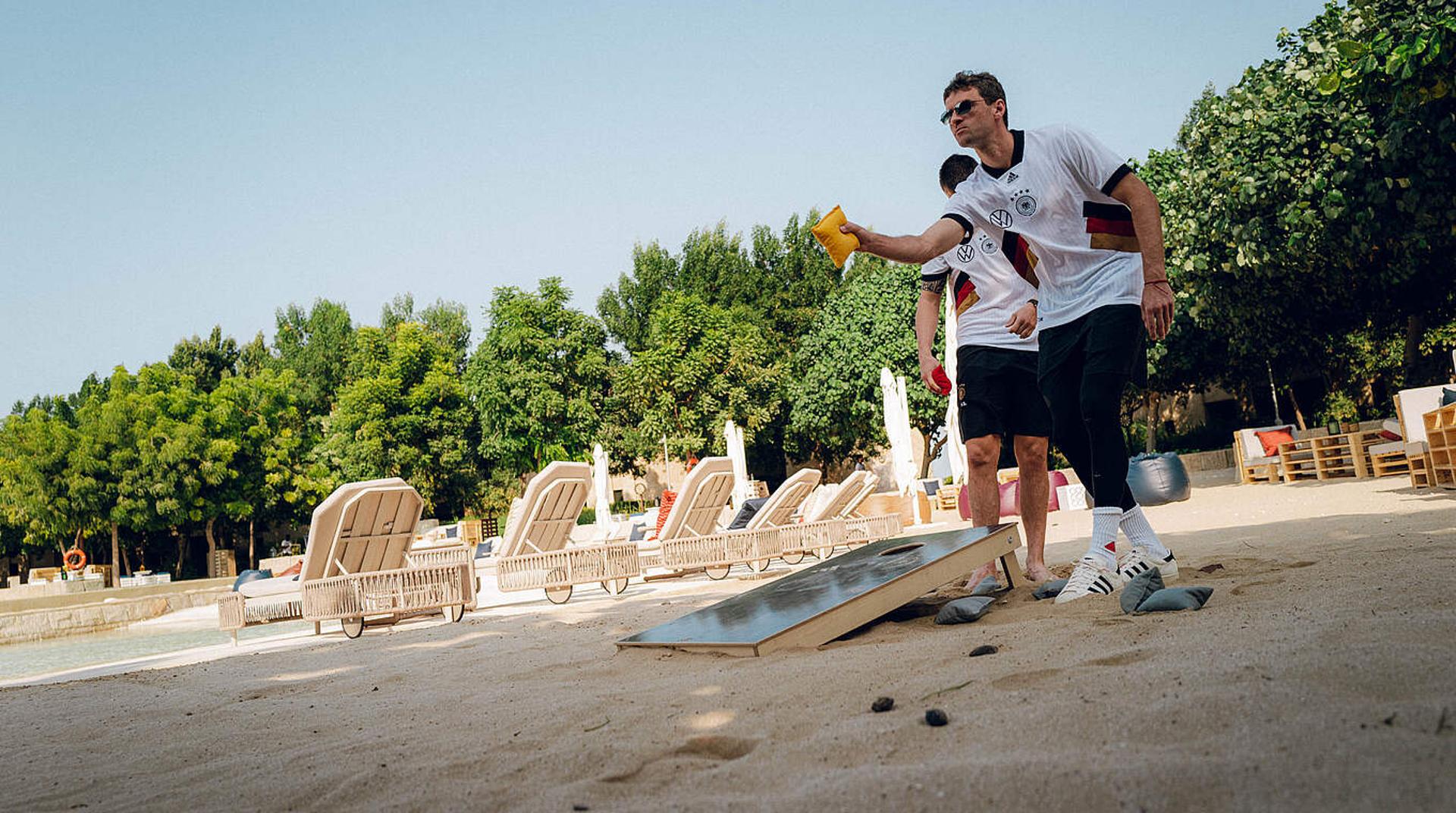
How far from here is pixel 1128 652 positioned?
2426mm

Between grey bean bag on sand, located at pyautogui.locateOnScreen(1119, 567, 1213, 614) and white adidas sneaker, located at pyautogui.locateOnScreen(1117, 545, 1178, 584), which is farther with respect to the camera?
white adidas sneaker, located at pyautogui.locateOnScreen(1117, 545, 1178, 584)

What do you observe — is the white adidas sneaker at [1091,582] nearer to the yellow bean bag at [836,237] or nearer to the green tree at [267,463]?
the yellow bean bag at [836,237]

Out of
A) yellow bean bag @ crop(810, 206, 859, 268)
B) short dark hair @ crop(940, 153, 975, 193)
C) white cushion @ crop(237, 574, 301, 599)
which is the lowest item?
white cushion @ crop(237, 574, 301, 599)

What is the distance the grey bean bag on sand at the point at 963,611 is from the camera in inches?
138

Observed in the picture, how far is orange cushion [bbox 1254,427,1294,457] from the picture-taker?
18.4 m

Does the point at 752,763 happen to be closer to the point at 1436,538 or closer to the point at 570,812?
the point at 570,812

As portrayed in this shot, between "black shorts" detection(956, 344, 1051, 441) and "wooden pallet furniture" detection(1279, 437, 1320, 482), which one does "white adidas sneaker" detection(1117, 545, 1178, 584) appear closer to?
"black shorts" detection(956, 344, 1051, 441)

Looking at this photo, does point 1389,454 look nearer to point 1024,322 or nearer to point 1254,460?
point 1254,460

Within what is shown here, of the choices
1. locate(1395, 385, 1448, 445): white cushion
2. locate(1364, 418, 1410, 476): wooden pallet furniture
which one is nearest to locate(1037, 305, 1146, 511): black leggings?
locate(1395, 385, 1448, 445): white cushion

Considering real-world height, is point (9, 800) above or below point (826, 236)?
Result: below

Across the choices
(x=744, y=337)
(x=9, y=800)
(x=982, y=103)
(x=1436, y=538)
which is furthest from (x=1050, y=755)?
(x=744, y=337)

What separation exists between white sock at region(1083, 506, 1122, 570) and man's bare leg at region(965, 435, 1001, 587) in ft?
3.11

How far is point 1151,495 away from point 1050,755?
14.4m

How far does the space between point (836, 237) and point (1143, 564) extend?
1781mm
